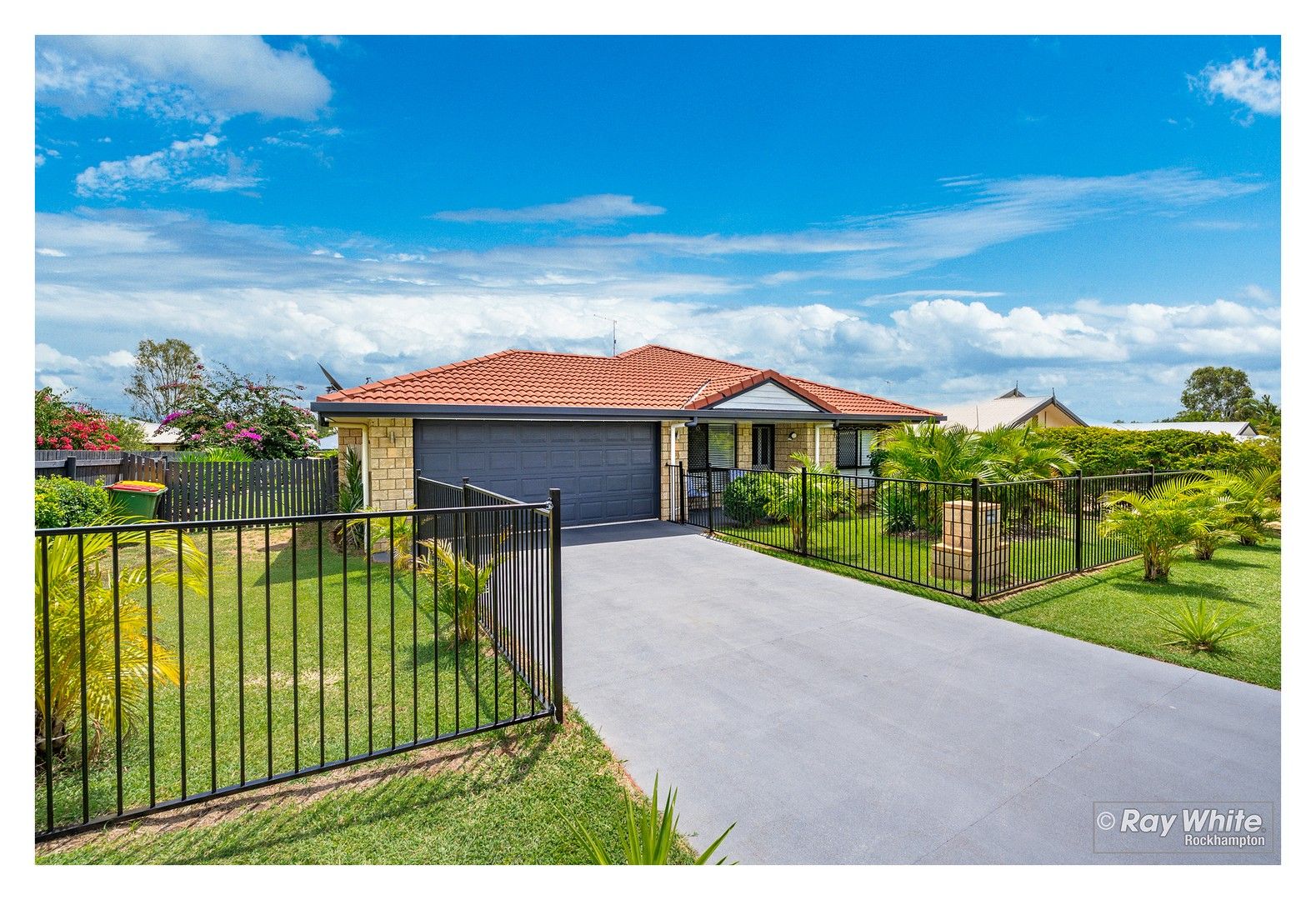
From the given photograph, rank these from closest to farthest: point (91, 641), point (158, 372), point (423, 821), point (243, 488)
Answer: point (423, 821)
point (91, 641)
point (243, 488)
point (158, 372)

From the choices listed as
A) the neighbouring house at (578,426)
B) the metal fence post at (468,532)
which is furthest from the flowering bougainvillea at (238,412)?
the metal fence post at (468,532)

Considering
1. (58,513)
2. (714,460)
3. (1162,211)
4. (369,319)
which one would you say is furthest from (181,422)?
(1162,211)

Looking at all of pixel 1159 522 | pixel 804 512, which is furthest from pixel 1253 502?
pixel 804 512

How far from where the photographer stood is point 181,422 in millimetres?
19703

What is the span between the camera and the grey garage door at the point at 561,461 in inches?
414

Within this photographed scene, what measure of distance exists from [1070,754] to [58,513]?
11.8 metres

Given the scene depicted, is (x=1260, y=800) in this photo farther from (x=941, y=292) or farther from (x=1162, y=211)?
(x=941, y=292)

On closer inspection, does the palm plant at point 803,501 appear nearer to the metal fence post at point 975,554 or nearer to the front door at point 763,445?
the metal fence post at point 975,554

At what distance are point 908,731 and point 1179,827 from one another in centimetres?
123

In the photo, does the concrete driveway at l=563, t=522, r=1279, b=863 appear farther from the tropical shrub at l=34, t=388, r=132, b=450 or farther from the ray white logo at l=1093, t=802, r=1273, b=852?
the tropical shrub at l=34, t=388, r=132, b=450

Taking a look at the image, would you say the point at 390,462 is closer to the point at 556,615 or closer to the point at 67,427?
the point at 556,615

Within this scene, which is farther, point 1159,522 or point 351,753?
point 1159,522

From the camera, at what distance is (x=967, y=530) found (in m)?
7.14

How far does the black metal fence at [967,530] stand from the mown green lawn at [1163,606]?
34 centimetres
